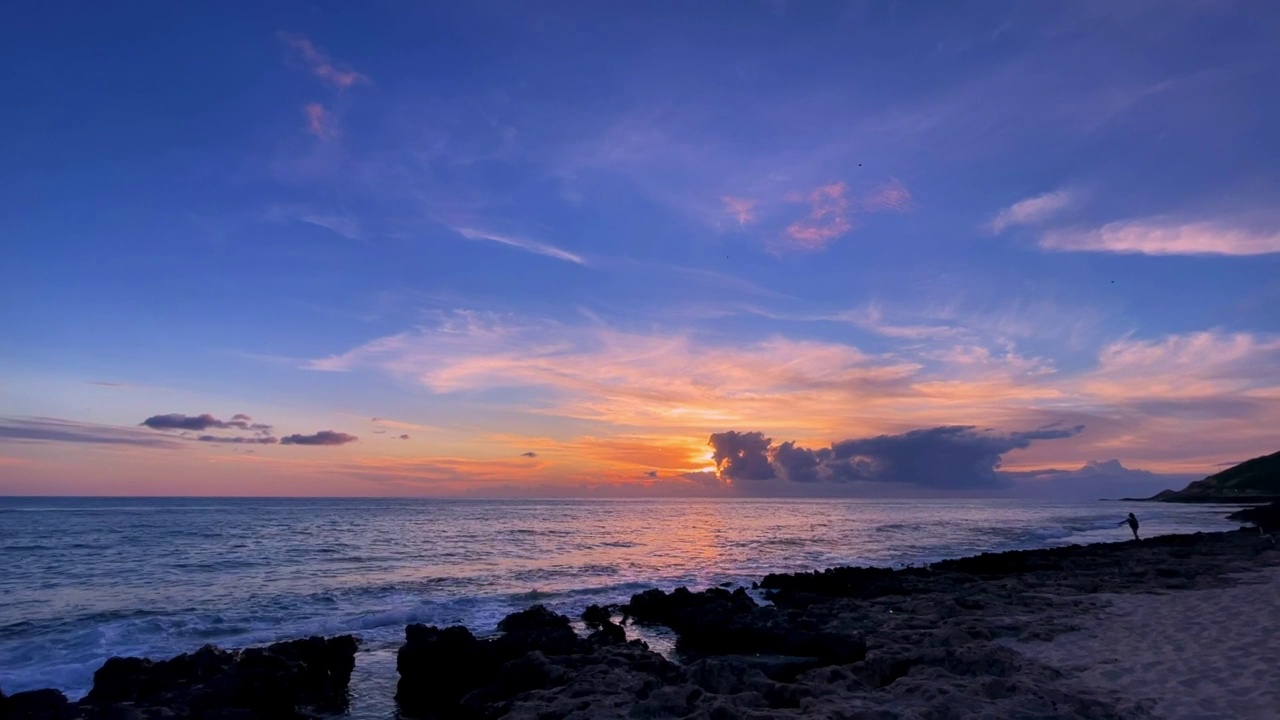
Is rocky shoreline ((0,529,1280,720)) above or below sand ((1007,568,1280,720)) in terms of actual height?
below

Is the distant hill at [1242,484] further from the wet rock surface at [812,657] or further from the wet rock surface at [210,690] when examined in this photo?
the wet rock surface at [210,690]

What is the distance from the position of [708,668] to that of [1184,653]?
870cm

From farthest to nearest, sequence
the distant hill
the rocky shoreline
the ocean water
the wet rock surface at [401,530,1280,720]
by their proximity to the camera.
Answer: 1. the distant hill
2. the ocean water
3. the rocky shoreline
4. the wet rock surface at [401,530,1280,720]

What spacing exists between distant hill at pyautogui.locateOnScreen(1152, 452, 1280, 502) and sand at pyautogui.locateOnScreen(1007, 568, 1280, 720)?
132m

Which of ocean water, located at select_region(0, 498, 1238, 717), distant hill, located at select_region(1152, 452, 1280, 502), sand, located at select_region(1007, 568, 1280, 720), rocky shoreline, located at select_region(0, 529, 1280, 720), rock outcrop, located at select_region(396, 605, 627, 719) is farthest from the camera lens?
distant hill, located at select_region(1152, 452, 1280, 502)

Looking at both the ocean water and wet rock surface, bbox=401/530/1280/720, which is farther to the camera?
the ocean water

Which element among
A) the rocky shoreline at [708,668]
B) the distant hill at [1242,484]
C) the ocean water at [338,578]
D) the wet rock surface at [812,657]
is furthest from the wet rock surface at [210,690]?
the distant hill at [1242,484]

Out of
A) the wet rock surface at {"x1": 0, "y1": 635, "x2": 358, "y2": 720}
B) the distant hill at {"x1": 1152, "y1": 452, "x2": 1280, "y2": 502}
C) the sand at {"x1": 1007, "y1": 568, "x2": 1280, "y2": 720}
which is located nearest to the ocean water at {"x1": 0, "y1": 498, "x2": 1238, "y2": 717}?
the wet rock surface at {"x1": 0, "y1": 635, "x2": 358, "y2": 720}

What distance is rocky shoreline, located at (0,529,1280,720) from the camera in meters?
10.1

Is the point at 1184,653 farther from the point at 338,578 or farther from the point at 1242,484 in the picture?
the point at 1242,484

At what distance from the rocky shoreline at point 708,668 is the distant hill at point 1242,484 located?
136 metres

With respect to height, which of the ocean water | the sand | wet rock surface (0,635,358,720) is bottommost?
the ocean water

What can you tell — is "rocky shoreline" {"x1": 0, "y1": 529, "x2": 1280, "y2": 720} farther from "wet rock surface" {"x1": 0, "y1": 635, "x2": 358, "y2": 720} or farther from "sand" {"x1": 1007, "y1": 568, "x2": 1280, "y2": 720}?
"sand" {"x1": 1007, "y1": 568, "x2": 1280, "y2": 720}

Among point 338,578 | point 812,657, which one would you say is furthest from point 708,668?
point 338,578
